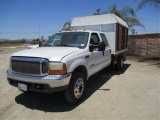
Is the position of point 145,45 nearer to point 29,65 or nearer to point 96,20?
point 96,20

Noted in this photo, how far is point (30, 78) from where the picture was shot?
4.50 meters

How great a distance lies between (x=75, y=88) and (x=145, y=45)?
523 inches

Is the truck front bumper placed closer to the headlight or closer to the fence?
the headlight

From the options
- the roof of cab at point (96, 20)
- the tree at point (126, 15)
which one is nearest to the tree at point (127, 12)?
the tree at point (126, 15)

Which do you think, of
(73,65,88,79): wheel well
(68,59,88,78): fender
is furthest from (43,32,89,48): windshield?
(73,65,88,79): wheel well

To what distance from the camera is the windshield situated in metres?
5.84

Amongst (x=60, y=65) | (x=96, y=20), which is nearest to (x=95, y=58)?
(x=60, y=65)

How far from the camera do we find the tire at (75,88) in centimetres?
475

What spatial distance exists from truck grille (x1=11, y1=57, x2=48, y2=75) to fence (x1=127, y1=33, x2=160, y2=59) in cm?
1302

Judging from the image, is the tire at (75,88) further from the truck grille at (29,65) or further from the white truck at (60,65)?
the truck grille at (29,65)

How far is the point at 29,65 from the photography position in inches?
181

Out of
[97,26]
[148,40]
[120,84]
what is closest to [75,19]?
[97,26]

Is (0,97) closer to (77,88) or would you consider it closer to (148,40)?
(77,88)

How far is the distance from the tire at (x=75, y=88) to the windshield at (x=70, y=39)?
42.2 inches
